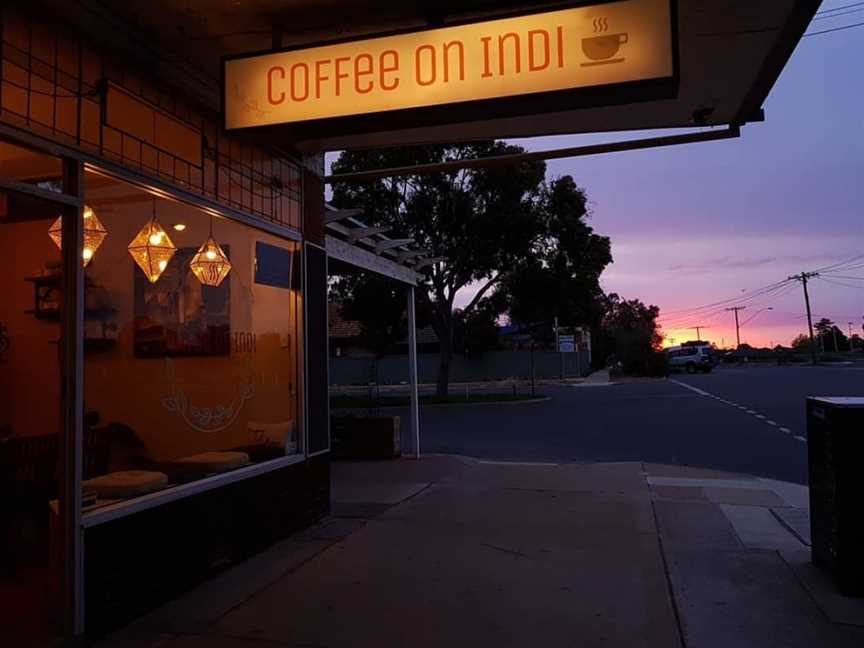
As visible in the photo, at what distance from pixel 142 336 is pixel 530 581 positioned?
12.3 feet

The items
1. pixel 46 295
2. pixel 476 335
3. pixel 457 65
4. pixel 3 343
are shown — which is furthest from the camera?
pixel 476 335

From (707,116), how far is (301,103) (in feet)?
13.1

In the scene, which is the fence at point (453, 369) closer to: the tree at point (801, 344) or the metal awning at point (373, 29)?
the metal awning at point (373, 29)

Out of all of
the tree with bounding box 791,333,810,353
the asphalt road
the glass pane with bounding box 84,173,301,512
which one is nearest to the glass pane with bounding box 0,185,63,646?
the glass pane with bounding box 84,173,301,512

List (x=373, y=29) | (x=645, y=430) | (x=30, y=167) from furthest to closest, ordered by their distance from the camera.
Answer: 1. (x=645, y=430)
2. (x=373, y=29)
3. (x=30, y=167)

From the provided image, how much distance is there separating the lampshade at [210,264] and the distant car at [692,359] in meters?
51.2

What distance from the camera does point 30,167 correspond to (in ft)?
14.0

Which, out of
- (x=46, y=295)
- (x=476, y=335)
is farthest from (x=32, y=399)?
(x=476, y=335)

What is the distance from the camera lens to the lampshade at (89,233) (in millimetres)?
4691

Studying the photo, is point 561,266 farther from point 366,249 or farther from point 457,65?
point 457,65

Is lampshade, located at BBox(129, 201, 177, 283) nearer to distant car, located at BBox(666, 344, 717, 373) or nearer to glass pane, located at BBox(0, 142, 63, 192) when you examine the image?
glass pane, located at BBox(0, 142, 63, 192)

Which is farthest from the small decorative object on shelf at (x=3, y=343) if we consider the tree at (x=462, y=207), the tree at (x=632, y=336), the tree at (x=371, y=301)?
the tree at (x=632, y=336)

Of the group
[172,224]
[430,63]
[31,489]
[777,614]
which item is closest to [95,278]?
[172,224]

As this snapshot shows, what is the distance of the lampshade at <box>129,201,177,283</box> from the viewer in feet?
18.7
